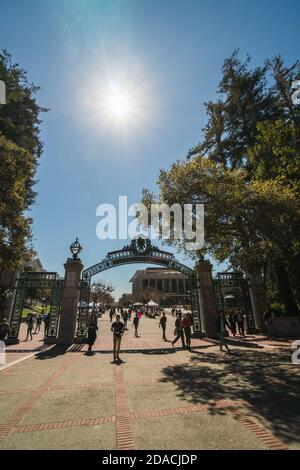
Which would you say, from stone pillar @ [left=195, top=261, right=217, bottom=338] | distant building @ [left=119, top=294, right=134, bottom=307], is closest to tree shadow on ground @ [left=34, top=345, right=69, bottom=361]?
stone pillar @ [left=195, top=261, right=217, bottom=338]

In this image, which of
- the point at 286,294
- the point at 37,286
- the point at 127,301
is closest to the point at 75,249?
the point at 37,286

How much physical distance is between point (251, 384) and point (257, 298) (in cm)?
1158

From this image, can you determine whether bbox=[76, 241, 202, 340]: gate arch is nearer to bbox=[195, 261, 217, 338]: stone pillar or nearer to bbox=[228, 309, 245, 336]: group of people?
bbox=[195, 261, 217, 338]: stone pillar

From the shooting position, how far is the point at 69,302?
15.0 meters

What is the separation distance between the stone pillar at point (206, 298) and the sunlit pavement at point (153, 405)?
6.54 m

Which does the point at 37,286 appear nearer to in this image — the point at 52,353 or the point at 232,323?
the point at 52,353

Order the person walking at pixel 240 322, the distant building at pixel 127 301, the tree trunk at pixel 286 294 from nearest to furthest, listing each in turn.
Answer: the person walking at pixel 240 322 → the tree trunk at pixel 286 294 → the distant building at pixel 127 301

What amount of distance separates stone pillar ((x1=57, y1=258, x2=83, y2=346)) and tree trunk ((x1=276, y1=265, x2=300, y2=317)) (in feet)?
47.0

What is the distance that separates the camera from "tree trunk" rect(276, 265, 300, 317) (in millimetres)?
18536

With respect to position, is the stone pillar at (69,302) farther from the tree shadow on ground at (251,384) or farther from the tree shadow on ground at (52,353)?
Answer: the tree shadow on ground at (251,384)

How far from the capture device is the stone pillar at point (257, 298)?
669 inches

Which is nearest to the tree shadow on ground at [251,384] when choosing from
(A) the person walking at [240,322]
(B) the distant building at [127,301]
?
(A) the person walking at [240,322]
